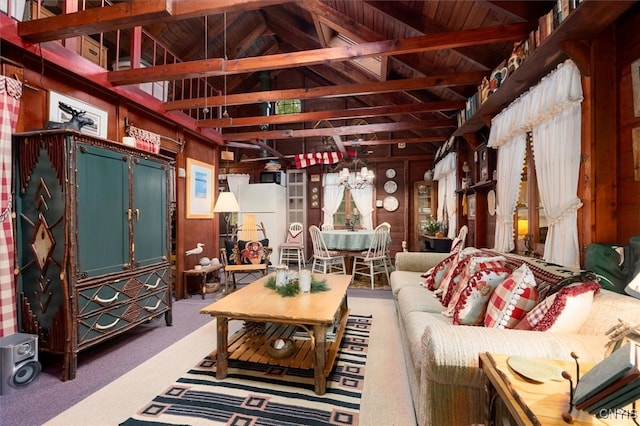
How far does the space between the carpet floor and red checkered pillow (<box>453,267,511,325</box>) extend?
60 cm

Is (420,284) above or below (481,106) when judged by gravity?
below

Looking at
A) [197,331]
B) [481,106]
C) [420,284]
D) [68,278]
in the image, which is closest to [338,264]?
[420,284]

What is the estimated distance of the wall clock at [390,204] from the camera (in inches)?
267

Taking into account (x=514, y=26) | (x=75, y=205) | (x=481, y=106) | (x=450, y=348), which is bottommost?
(x=450, y=348)

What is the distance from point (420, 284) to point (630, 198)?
1.74 m

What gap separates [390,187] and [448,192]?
1795 mm

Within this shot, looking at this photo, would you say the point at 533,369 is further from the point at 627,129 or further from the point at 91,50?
the point at 91,50

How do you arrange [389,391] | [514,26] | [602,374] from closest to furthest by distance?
[602,374]
[389,391]
[514,26]

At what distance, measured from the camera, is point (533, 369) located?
0.97 m

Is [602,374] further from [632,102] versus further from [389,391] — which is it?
[632,102]

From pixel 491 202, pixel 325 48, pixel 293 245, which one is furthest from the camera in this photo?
pixel 293 245

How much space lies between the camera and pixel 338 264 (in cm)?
609

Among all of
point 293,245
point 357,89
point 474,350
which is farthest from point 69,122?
point 293,245

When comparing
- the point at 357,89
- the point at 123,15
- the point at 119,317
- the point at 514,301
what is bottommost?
the point at 119,317
